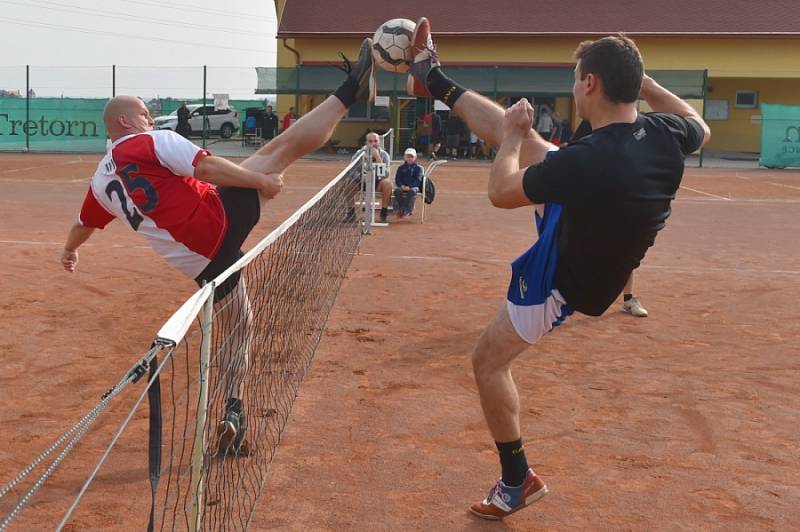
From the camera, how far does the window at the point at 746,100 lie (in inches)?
1566

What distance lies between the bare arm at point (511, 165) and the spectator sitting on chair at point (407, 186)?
11.3 metres

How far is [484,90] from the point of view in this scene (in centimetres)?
3319

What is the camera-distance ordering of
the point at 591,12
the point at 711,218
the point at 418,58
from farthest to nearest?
1. the point at 591,12
2. the point at 711,218
3. the point at 418,58

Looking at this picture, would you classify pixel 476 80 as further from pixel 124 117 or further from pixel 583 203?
pixel 583 203

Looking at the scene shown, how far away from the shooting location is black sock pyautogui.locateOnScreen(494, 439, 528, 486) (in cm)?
439

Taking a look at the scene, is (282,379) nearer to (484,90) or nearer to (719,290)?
(719,290)

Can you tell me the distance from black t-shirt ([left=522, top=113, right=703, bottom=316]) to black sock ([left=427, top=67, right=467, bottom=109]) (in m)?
1.30

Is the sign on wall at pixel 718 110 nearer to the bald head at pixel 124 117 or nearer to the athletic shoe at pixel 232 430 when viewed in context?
the bald head at pixel 124 117

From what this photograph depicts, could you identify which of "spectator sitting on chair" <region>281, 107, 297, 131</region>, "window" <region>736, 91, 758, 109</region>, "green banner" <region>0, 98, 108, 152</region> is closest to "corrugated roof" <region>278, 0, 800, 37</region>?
"window" <region>736, 91, 758, 109</region>

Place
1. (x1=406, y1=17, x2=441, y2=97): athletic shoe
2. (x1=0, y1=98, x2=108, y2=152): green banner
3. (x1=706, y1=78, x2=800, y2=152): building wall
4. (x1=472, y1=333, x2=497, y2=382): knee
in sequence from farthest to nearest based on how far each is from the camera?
1. (x1=706, y1=78, x2=800, y2=152): building wall
2. (x1=0, y1=98, x2=108, y2=152): green banner
3. (x1=406, y1=17, x2=441, y2=97): athletic shoe
4. (x1=472, y1=333, x2=497, y2=382): knee

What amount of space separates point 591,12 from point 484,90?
8.38 m

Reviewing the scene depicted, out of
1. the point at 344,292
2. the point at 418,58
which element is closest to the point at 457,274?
the point at 344,292

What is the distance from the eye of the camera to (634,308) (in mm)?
8664

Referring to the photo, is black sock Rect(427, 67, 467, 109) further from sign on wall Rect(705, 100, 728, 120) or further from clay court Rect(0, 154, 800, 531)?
sign on wall Rect(705, 100, 728, 120)
